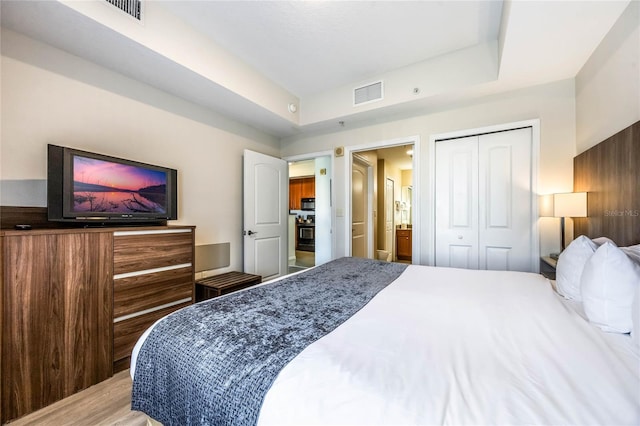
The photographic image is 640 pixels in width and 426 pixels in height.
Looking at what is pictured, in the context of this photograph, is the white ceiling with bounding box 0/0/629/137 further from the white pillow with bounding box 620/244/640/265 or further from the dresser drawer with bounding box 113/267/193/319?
the dresser drawer with bounding box 113/267/193/319

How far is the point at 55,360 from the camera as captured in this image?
5.33ft

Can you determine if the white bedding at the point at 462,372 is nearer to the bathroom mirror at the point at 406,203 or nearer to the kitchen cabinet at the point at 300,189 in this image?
the kitchen cabinet at the point at 300,189

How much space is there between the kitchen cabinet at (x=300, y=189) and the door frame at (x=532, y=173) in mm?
4134

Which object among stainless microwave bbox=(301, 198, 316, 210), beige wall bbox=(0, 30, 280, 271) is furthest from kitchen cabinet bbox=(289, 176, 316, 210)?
beige wall bbox=(0, 30, 280, 271)

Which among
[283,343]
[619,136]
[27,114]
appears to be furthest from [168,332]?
[619,136]

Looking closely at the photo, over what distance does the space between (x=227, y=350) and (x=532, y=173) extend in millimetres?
3116

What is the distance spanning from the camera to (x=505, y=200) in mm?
2709

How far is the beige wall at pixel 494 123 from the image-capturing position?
245cm

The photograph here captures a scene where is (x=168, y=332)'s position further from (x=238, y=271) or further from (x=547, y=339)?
(x=238, y=271)

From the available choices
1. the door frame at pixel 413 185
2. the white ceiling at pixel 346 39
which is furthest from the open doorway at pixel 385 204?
the white ceiling at pixel 346 39

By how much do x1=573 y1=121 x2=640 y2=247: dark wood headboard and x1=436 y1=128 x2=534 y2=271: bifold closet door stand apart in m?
0.49

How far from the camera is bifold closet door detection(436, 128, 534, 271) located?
8.64 ft

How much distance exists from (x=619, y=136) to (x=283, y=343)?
7.66 feet

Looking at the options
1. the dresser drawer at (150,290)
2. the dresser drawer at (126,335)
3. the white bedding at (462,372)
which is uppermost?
the white bedding at (462,372)
